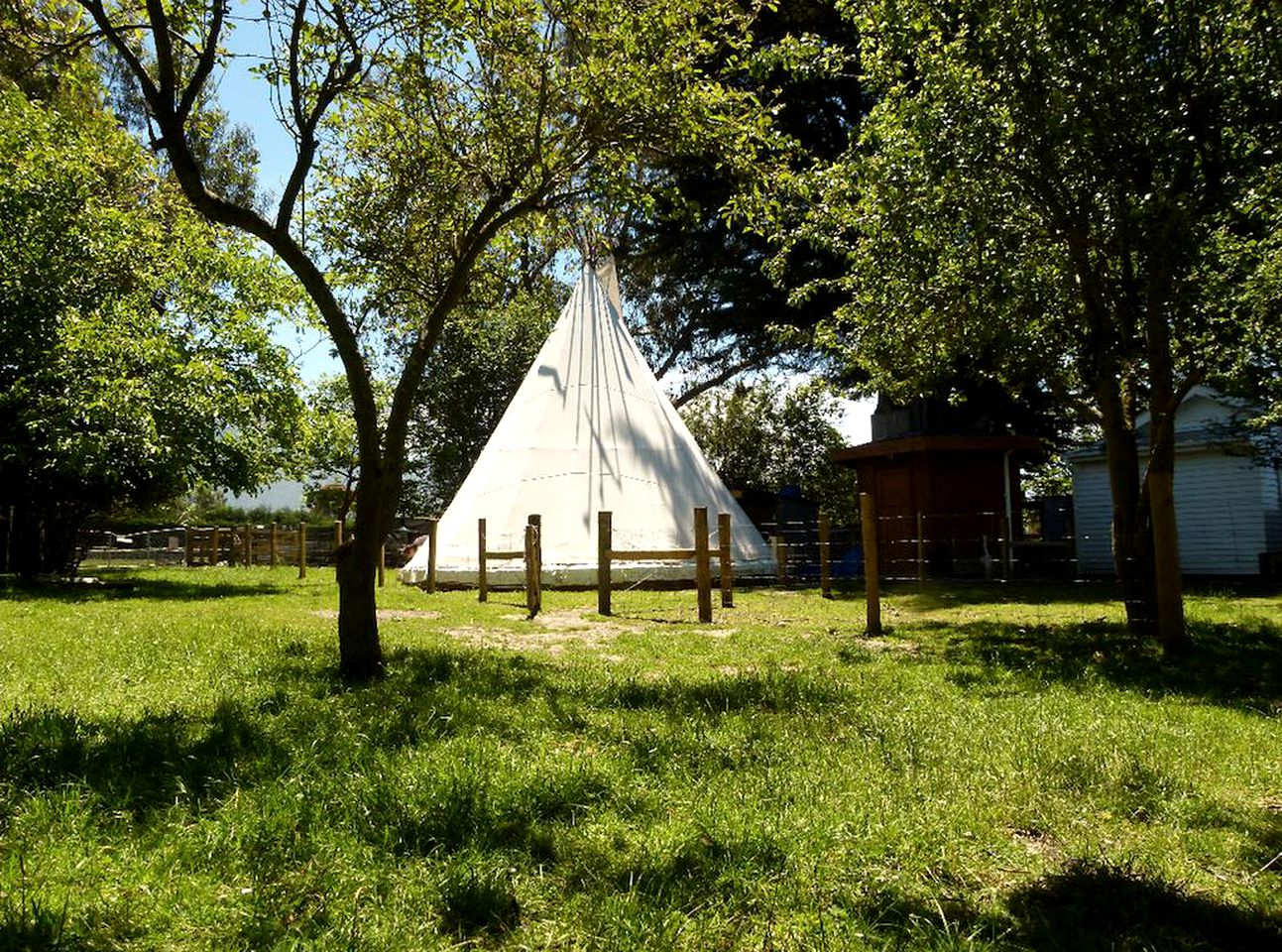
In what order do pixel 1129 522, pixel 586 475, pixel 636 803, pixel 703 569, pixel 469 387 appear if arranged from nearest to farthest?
1. pixel 636 803
2. pixel 1129 522
3. pixel 703 569
4. pixel 586 475
5. pixel 469 387

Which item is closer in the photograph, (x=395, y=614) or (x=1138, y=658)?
(x=1138, y=658)

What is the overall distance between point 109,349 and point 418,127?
9078 mm

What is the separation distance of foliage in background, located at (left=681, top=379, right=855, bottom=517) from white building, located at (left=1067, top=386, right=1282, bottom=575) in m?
14.3

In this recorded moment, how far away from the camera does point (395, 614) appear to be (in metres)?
11.7

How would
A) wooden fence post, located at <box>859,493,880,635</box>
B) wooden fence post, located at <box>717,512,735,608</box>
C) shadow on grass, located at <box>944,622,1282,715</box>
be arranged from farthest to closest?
wooden fence post, located at <box>717,512,735,608</box>, wooden fence post, located at <box>859,493,880,635</box>, shadow on grass, located at <box>944,622,1282,715</box>

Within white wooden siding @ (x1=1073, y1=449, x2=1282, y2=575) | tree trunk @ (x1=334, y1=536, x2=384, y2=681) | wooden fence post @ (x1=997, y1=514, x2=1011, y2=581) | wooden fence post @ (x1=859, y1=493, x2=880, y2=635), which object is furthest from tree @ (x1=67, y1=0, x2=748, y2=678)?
white wooden siding @ (x1=1073, y1=449, x2=1282, y2=575)

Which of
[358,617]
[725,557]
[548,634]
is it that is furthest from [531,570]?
[358,617]

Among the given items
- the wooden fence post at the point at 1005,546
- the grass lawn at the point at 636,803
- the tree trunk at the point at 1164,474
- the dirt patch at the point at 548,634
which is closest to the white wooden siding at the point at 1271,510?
the wooden fence post at the point at 1005,546

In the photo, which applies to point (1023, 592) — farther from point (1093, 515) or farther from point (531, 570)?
point (531, 570)

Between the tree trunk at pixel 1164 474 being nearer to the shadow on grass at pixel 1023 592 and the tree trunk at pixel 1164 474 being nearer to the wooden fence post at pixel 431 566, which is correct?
the shadow on grass at pixel 1023 592

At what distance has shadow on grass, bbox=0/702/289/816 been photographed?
12.3 ft

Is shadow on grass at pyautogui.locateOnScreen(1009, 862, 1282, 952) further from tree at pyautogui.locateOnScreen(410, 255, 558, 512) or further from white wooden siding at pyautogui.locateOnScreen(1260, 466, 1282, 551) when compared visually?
tree at pyautogui.locateOnScreen(410, 255, 558, 512)

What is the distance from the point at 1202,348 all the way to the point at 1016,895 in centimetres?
1005

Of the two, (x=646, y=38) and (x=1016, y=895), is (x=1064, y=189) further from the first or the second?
(x=1016, y=895)
